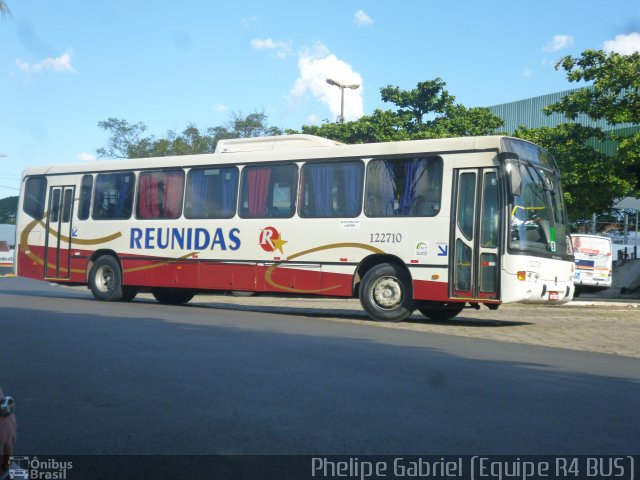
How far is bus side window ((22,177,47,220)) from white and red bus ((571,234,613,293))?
1730 centimetres

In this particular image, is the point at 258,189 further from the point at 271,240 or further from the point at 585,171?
the point at 585,171

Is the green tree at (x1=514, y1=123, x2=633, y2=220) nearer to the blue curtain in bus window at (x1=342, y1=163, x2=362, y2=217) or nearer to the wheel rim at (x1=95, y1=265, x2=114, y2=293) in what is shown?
the blue curtain in bus window at (x1=342, y1=163, x2=362, y2=217)

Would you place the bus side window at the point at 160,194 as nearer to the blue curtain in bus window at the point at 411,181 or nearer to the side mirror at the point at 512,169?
the blue curtain in bus window at the point at 411,181

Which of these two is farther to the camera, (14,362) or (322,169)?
(322,169)

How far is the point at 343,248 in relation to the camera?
1677cm

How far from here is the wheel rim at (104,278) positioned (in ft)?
67.1

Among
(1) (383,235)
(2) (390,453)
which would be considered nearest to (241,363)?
(2) (390,453)

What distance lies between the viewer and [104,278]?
67.6 ft

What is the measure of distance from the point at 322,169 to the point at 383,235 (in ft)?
6.56

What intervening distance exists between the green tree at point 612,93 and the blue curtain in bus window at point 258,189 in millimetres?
13038

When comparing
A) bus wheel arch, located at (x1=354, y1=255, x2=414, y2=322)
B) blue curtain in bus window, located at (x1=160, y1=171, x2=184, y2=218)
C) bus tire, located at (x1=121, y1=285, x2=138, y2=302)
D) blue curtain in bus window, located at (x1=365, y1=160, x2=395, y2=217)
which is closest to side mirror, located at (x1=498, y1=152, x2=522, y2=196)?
blue curtain in bus window, located at (x1=365, y1=160, x2=395, y2=217)

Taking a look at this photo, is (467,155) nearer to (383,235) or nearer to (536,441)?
(383,235)

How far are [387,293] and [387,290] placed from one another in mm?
55

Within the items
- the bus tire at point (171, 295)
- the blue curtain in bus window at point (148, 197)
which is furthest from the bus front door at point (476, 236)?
the bus tire at point (171, 295)
